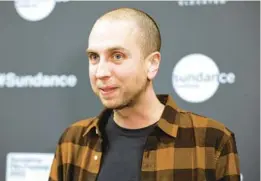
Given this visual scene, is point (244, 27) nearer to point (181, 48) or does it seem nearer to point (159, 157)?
point (181, 48)

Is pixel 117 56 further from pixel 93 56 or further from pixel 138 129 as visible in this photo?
pixel 138 129

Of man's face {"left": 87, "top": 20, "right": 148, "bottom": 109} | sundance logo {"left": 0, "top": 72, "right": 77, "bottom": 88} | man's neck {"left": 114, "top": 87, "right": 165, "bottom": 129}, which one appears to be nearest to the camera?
man's face {"left": 87, "top": 20, "right": 148, "bottom": 109}

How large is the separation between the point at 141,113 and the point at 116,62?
0.62 ft

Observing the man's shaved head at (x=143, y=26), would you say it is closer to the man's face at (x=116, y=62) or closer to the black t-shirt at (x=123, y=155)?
the man's face at (x=116, y=62)

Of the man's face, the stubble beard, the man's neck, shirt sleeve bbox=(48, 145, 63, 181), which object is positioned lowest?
shirt sleeve bbox=(48, 145, 63, 181)

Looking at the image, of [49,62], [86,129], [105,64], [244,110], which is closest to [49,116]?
[49,62]

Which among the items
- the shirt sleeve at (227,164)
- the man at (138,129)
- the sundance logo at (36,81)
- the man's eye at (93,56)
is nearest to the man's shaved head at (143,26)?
the man at (138,129)

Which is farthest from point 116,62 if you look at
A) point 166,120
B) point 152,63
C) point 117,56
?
point 166,120

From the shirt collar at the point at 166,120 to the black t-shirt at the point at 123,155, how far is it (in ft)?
0.13

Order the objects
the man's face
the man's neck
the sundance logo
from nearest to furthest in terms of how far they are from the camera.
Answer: the man's face < the man's neck < the sundance logo

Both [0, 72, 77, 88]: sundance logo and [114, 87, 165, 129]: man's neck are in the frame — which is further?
[0, 72, 77, 88]: sundance logo

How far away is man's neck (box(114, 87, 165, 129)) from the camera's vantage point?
3.92ft

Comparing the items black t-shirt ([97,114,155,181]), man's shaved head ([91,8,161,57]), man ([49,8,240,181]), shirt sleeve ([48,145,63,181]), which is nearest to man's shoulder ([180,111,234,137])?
man ([49,8,240,181])

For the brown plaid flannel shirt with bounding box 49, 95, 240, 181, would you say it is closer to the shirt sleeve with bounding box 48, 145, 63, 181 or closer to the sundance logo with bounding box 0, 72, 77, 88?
the shirt sleeve with bounding box 48, 145, 63, 181
